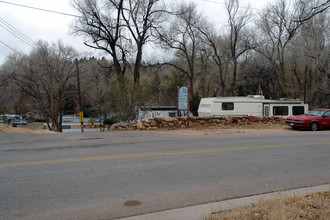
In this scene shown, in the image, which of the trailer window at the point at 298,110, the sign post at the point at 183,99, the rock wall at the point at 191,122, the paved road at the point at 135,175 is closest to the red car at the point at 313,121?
the rock wall at the point at 191,122

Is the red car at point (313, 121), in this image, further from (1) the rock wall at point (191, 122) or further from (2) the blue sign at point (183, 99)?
(2) the blue sign at point (183, 99)

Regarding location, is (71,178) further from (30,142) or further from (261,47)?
(261,47)

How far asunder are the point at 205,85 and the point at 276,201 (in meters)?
42.0

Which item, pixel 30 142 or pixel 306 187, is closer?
pixel 306 187

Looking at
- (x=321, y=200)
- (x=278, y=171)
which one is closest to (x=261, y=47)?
(x=278, y=171)

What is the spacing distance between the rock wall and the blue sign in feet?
3.17

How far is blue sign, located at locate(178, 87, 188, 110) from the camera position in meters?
16.0

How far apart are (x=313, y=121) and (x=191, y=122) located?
7613 mm

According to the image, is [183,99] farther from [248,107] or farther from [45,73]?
[45,73]

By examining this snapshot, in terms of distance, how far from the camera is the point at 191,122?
55.9ft

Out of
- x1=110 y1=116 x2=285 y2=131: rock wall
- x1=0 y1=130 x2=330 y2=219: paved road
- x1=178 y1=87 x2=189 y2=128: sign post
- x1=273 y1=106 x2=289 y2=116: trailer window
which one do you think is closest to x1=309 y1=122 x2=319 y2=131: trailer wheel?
x1=110 y1=116 x2=285 y2=131: rock wall

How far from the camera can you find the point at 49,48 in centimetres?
3447

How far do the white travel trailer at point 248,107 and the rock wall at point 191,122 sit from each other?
8.41 feet

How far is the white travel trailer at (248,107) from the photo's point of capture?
21.2 m
